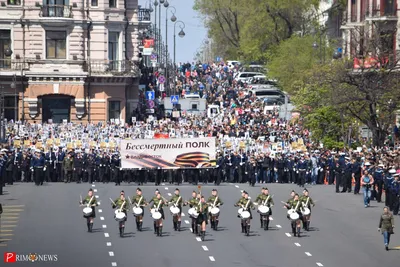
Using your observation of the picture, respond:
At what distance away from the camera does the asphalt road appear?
1841 inches

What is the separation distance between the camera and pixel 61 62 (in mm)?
93375

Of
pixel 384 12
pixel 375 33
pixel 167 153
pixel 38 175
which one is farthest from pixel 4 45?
pixel 38 175

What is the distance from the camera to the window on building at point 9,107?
304 feet

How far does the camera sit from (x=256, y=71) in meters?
132

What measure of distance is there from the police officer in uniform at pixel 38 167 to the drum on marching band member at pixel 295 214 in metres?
18.1

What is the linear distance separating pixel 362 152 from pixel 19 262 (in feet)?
89.8

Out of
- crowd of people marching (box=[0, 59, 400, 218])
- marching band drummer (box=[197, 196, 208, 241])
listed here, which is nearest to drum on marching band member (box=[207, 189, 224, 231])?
marching band drummer (box=[197, 196, 208, 241])

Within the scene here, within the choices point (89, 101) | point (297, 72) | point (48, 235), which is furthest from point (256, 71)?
point (48, 235)

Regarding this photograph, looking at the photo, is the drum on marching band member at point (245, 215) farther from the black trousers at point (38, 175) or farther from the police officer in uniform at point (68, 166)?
the police officer in uniform at point (68, 166)

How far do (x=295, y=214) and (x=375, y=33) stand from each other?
31.5 metres

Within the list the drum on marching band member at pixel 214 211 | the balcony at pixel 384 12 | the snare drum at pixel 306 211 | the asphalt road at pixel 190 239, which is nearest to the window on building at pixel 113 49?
the balcony at pixel 384 12

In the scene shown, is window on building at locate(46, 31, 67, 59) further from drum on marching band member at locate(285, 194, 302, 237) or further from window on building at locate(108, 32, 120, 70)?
drum on marching band member at locate(285, 194, 302, 237)

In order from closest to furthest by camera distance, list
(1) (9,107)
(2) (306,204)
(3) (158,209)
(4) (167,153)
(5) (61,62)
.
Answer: (3) (158,209), (2) (306,204), (4) (167,153), (1) (9,107), (5) (61,62)

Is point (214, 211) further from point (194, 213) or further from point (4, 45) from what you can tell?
point (4, 45)
